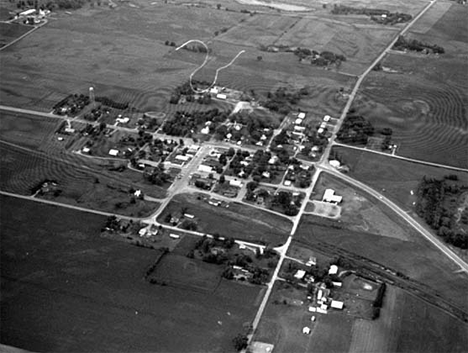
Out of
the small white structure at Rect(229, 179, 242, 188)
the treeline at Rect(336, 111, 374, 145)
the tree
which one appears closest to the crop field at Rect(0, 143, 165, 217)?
the small white structure at Rect(229, 179, 242, 188)

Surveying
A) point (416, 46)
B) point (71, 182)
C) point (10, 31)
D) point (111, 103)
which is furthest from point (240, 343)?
point (10, 31)

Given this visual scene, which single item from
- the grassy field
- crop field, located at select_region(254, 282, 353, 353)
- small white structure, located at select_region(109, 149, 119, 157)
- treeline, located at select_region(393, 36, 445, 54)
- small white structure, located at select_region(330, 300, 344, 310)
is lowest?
treeline, located at select_region(393, 36, 445, 54)

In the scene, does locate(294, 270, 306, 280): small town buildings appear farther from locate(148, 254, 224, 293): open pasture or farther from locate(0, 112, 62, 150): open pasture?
locate(0, 112, 62, 150): open pasture

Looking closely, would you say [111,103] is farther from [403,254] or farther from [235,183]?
[403,254]

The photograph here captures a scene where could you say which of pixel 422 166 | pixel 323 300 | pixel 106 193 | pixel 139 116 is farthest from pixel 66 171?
pixel 422 166

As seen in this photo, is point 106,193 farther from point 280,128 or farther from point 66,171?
point 280,128

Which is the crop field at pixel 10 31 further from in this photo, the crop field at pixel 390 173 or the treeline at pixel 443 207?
the treeline at pixel 443 207
